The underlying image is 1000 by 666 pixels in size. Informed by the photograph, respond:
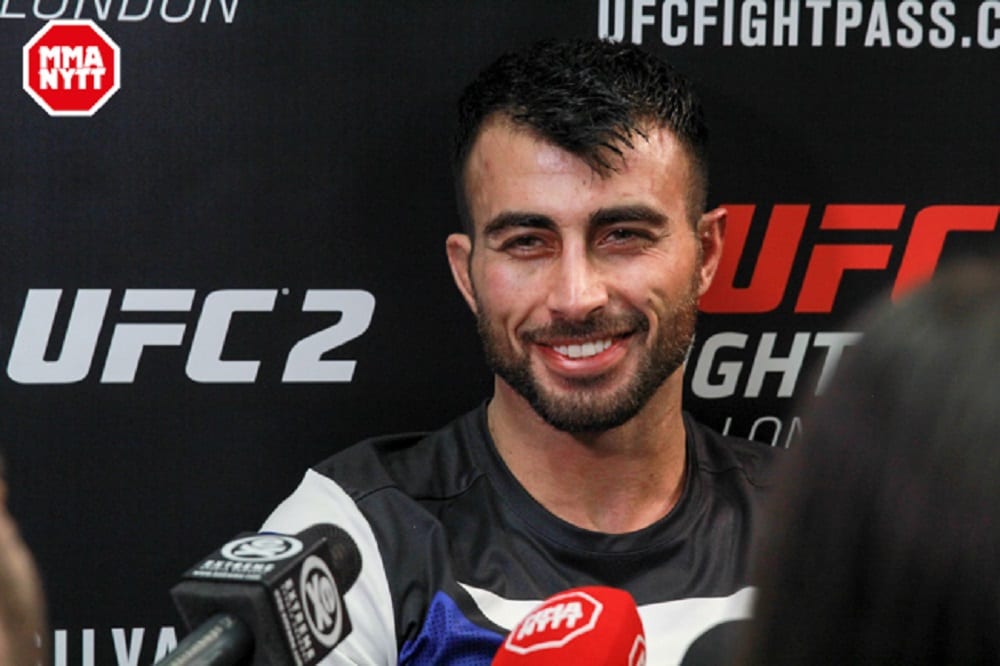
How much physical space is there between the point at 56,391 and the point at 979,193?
1.51 meters

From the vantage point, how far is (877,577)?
772 mm

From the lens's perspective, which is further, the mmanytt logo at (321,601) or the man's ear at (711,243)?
the man's ear at (711,243)

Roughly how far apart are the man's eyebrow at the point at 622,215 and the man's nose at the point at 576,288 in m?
0.05

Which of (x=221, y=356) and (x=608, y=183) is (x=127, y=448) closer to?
(x=221, y=356)

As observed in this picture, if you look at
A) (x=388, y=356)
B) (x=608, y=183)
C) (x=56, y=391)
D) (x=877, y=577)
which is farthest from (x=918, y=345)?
(x=56, y=391)

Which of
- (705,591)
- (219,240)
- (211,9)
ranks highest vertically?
(211,9)

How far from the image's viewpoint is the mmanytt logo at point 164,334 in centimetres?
223

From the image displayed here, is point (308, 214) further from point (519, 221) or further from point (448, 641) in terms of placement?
point (448, 641)

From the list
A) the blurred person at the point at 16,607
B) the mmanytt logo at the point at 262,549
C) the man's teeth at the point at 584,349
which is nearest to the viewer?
the blurred person at the point at 16,607

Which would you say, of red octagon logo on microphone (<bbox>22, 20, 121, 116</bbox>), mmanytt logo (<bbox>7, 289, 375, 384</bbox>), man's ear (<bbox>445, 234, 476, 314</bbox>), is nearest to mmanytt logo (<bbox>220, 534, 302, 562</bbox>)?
man's ear (<bbox>445, 234, 476, 314</bbox>)

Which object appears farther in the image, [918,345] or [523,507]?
[523,507]

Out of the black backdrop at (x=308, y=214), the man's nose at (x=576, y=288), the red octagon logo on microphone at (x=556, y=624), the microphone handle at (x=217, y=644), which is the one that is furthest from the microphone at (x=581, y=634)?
the black backdrop at (x=308, y=214)

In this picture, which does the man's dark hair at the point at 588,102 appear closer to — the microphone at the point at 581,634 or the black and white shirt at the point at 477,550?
the black and white shirt at the point at 477,550

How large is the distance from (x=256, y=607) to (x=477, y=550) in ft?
3.51
